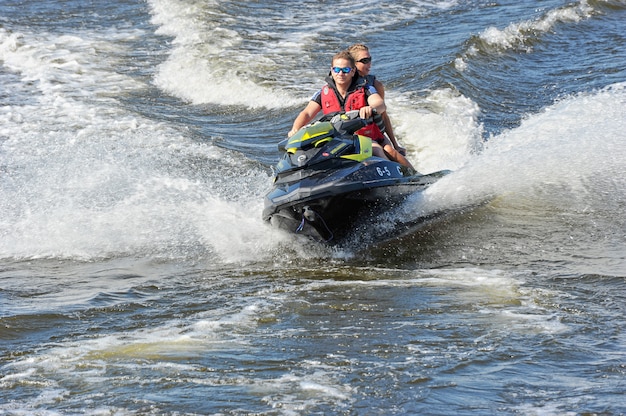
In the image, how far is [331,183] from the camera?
22.6 feet

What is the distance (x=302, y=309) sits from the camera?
19.2ft

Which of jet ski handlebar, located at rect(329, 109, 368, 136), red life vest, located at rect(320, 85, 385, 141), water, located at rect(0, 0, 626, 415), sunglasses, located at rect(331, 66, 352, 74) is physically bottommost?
water, located at rect(0, 0, 626, 415)

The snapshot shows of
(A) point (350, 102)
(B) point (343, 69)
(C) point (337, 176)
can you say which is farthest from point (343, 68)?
(C) point (337, 176)

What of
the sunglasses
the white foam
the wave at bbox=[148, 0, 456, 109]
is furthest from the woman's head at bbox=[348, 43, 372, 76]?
the wave at bbox=[148, 0, 456, 109]

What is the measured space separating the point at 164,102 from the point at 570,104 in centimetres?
659

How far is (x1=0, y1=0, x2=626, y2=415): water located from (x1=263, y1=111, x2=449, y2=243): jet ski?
0.97ft

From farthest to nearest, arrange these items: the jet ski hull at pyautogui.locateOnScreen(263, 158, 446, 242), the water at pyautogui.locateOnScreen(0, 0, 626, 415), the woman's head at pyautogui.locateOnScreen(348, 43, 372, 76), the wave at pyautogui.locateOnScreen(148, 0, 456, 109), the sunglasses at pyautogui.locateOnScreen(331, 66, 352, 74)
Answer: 1. the wave at pyautogui.locateOnScreen(148, 0, 456, 109)
2. the woman's head at pyautogui.locateOnScreen(348, 43, 372, 76)
3. the sunglasses at pyautogui.locateOnScreen(331, 66, 352, 74)
4. the jet ski hull at pyautogui.locateOnScreen(263, 158, 446, 242)
5. the water at pyautogui.locateOnScreen(0, 0, 626, 415)

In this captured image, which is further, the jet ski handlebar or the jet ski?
the jet ski handlebar

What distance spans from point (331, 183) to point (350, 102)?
1.27m

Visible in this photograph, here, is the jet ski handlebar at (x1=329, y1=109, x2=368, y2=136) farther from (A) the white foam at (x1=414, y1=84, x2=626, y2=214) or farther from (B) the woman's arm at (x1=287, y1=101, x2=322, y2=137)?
(A) the white foam at (x1=414, y1=84, x2=626, y2=214)

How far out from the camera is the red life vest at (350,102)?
7.91 meters

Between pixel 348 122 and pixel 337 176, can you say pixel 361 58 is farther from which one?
pixel 337 176

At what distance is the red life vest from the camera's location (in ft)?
25.9

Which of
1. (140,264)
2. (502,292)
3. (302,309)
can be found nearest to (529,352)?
(502,292)
